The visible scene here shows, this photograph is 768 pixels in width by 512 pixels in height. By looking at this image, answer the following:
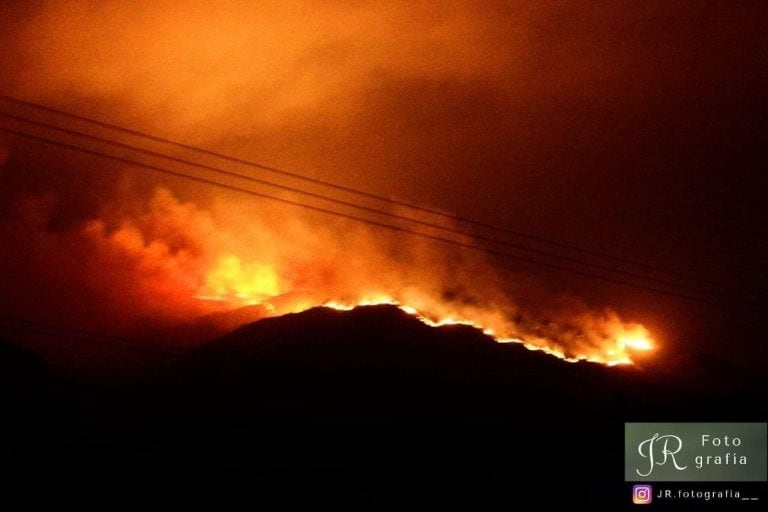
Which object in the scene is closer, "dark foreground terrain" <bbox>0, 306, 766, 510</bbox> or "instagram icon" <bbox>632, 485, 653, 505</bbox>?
"instagram icon" <bbox>632, 485, 653, 505</bbox>

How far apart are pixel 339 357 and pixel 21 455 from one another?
23.8 metres

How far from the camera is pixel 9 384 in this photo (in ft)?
166

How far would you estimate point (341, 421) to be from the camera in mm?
45969

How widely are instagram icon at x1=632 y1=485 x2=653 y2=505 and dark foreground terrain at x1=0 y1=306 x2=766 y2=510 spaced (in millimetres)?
527

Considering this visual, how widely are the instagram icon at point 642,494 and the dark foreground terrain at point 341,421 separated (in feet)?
1.73

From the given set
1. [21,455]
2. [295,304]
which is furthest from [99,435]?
[295,304]

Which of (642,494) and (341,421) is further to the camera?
(341,421)

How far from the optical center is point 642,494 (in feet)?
93.7

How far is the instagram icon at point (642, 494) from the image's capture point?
28406 mm

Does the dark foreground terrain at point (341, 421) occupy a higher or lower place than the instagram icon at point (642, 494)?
higher

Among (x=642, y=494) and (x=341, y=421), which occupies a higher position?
(x=341, y=421)

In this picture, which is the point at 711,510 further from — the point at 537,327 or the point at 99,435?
the point at 537,327

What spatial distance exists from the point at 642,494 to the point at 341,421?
20197 mm

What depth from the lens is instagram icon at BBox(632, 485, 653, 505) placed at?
2841 centimetres
